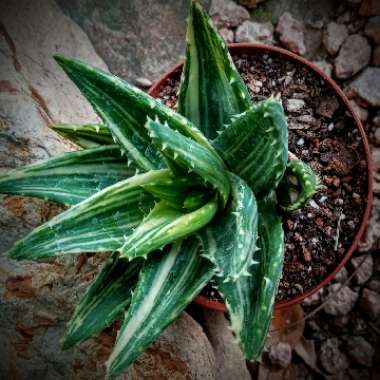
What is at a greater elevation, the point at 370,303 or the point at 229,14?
the point at 229,14

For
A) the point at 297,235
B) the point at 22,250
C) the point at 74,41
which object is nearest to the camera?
the point at 22,250

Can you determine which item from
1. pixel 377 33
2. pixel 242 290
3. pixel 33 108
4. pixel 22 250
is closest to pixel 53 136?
pixel 33 108

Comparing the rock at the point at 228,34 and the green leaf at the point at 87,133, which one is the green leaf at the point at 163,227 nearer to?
the green leaf at the point at 87,133

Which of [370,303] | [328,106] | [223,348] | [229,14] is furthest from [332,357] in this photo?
[229,14]

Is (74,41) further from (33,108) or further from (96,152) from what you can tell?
(96,152)

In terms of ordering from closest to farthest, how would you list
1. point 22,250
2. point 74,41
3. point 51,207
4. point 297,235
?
point 22,250, point 51,207, point 297,235, point 74,41

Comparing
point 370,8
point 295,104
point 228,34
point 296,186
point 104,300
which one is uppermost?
point 370,8

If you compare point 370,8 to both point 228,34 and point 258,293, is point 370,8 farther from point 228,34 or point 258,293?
point 258,293
